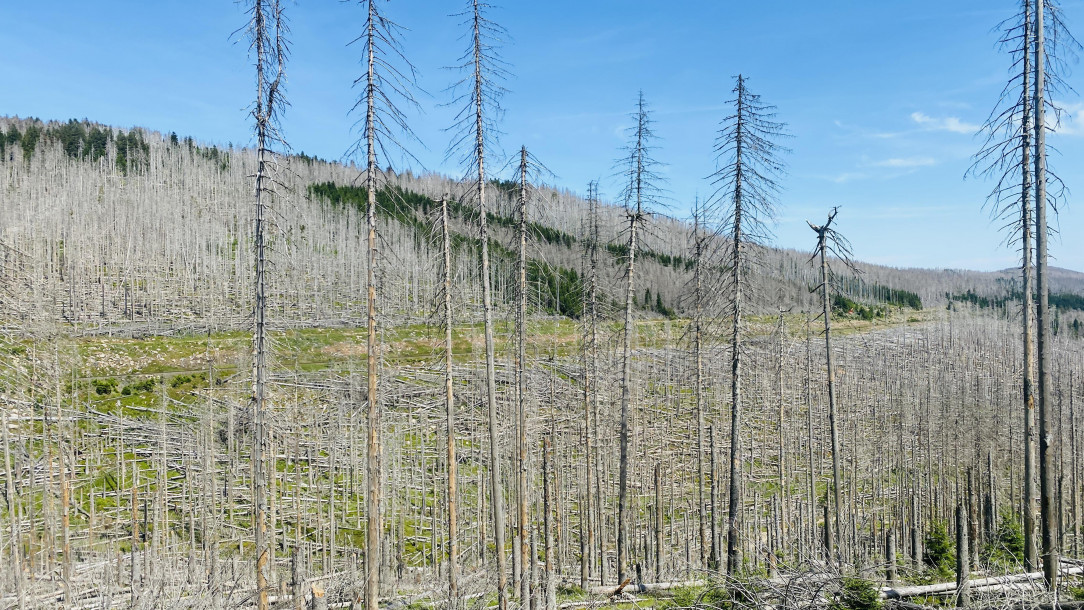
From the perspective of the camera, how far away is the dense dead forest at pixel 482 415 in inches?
477

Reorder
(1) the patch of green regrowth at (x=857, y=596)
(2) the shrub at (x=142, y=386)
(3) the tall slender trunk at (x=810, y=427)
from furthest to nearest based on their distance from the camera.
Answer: (2) the shrub at (x=142, y=386)
(3) the tall slender trunk at (x=810, y=427)
(1) the patch of green regrowth at (x=857, y=596)

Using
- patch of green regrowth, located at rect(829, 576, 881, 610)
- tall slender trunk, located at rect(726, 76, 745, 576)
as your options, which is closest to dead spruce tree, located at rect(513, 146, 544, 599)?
tall slender trunk, located at rect(726, 76, 745, 576)

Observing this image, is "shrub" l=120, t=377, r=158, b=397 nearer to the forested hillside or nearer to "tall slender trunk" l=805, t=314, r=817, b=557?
the forested hillside

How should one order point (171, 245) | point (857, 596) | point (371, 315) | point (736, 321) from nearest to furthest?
point (857, 596) → point (371, 315) → point (736, 321) → point (171, 245)

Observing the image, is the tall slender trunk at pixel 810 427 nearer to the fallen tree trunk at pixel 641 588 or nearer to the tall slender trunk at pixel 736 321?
the tall slender trunk at pixel 736 321

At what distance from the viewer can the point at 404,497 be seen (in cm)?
3550

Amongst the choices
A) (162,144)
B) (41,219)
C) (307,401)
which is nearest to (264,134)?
(307,401)

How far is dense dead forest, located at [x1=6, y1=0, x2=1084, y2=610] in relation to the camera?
12.1m

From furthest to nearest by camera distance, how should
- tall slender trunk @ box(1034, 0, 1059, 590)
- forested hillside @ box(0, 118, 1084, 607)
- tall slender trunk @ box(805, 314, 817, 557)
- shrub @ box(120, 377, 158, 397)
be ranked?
shrub @ box(120, 377, 158, 397), tall slender trunk @ box(805, 314, 817, 557), forested hillside @ box(0, 118, 1084, 607), tall slender trunk @ box(1034, 0, 1059, 590)

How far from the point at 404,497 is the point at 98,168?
110m

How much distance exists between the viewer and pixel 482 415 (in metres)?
33.2

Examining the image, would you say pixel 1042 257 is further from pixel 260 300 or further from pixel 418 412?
pixel 418 412

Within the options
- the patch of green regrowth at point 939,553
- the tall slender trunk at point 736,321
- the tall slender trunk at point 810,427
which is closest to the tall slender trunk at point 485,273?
the tall slender trunk at point 736,321

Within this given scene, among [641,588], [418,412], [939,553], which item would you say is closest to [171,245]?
[418,412]
